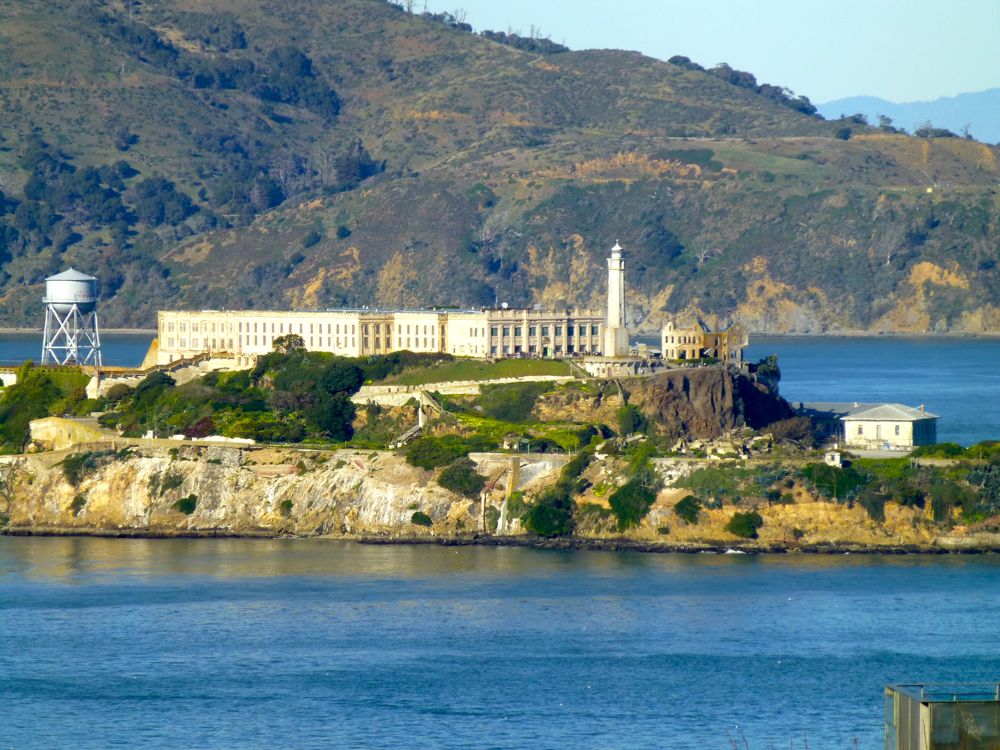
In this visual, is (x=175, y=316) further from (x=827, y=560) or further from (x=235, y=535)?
(x=827, y=560)

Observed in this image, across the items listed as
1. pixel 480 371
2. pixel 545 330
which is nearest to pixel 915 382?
pixel 545 330

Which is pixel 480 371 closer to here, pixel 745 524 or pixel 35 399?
pixel 35 399

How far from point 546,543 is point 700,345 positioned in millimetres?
31150

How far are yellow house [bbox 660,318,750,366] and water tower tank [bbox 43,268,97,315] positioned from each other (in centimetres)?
3095

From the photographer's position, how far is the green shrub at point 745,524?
267ft

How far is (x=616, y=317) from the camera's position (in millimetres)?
111062

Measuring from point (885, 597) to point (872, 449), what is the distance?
924 inches

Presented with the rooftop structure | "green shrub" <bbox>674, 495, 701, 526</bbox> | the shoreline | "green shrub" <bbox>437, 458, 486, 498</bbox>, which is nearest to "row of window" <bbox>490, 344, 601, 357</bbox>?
"green shrub" <bbox>437, 458, 486, 498</bbox>

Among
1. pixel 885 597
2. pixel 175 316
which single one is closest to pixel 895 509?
pixel 885 597

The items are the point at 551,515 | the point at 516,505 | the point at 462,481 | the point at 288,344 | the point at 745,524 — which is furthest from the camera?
the point at 288,344

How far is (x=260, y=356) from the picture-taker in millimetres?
111312

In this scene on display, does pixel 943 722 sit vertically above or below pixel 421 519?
above

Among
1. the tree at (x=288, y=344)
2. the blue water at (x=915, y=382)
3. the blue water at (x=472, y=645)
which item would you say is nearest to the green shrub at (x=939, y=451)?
the blue water at (x=472, y=645)

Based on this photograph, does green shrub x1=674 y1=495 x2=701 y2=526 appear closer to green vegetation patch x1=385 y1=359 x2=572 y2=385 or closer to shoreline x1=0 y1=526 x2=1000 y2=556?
shoreline x1=0 y1=526 x2=1000 y2=556
